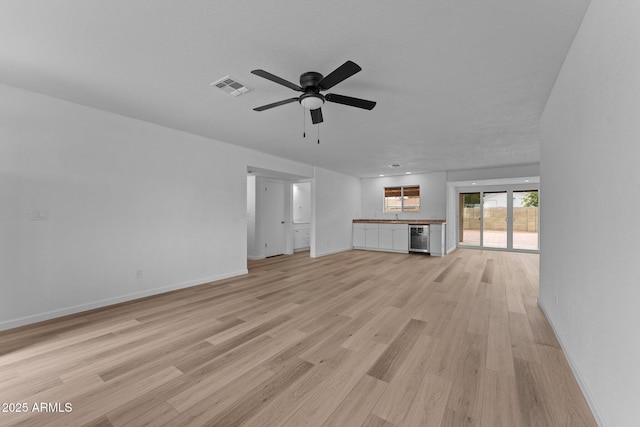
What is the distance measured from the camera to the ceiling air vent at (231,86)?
257 cm

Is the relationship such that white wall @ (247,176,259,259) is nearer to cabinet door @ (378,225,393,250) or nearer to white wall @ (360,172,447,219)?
cabinet door @ (378,225,393,250)

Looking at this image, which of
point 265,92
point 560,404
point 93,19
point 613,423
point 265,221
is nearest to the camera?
point 613,423

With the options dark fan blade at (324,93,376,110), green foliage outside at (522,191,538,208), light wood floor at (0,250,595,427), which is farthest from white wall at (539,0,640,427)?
green foliage outside at (522,191,538,208)

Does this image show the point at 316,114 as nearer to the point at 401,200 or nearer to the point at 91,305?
the point at 91,305

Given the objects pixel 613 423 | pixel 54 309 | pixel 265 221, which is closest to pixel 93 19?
pixel 54 309

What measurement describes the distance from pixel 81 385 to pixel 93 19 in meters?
2.55

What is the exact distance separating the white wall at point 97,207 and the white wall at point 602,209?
4663mm

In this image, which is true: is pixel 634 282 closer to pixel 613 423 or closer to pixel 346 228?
pixel 613 423

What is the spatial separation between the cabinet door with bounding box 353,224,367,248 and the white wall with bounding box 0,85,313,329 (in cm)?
507

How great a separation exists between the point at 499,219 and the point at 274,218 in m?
7.02

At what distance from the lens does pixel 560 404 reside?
162 centimetres

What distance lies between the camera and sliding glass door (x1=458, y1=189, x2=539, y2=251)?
782 cm

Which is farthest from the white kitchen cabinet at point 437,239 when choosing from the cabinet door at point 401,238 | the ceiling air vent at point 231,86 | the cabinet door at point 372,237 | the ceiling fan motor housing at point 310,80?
the ceiling air vent at point 231,86

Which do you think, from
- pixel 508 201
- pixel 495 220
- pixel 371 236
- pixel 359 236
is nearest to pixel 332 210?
pixel 359 236
